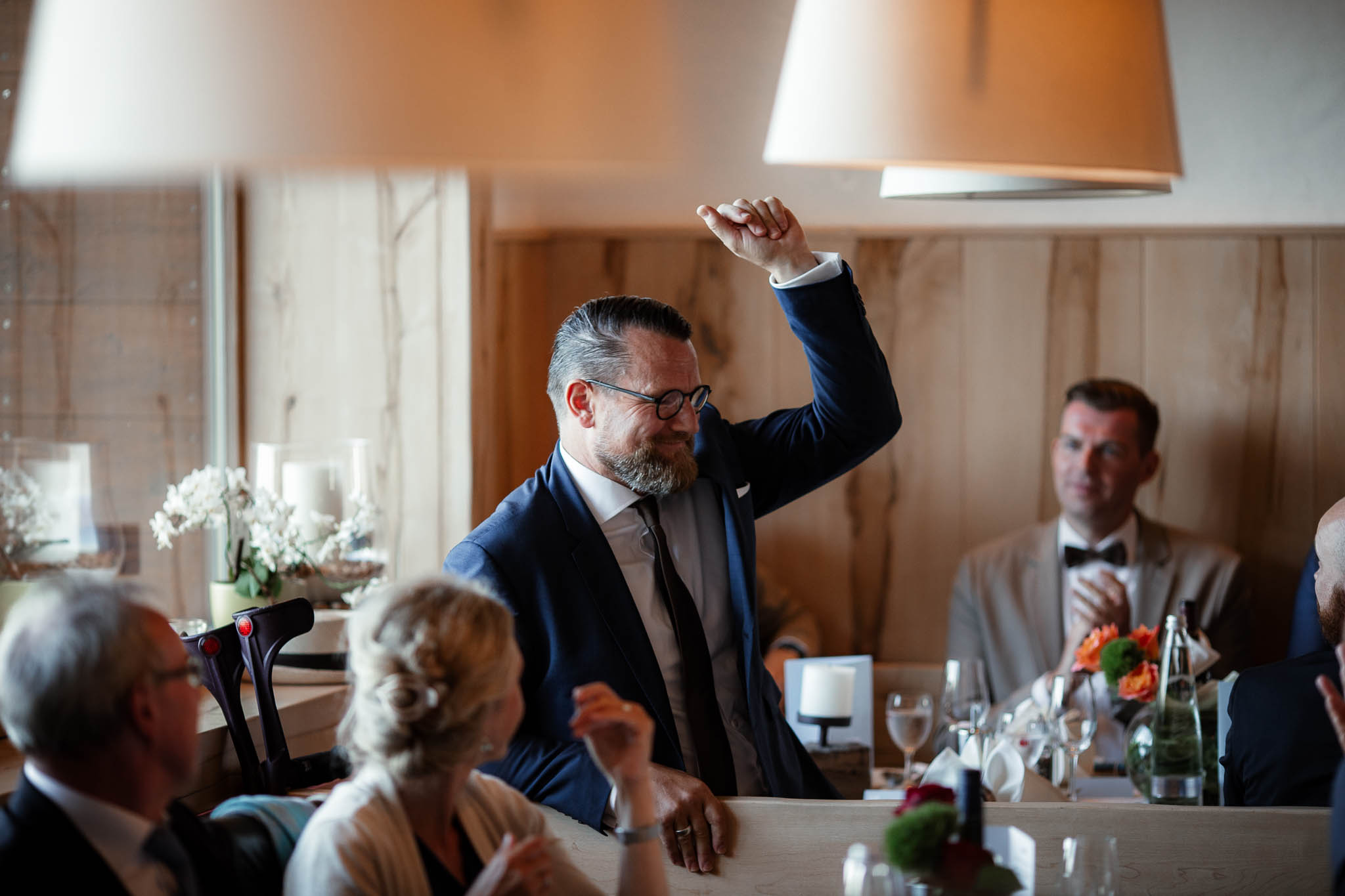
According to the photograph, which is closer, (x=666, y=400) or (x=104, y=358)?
(x=666, y=400)

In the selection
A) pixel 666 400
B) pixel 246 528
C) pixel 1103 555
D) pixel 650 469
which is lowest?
pixel 1103 555

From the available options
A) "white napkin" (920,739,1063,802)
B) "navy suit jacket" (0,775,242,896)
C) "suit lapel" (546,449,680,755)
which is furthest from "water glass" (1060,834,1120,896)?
"navy suit jacket" (0,775,242,896)

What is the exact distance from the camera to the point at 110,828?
1012 mm

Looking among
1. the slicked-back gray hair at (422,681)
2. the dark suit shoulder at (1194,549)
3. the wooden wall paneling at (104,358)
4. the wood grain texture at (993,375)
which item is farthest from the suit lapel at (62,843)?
the dark suit shoulder at (1194,549)

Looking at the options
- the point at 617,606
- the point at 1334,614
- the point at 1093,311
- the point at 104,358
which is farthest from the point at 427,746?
the point at 1093,311

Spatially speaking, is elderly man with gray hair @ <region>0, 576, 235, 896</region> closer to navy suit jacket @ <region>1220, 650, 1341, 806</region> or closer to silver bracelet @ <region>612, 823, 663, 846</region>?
silver bracelet @ <region>612, 823, 663, 846</region>

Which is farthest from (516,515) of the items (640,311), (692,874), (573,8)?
(573,8)

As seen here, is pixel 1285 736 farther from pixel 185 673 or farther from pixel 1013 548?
pixel 1013 548

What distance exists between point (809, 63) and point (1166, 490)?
2389 mm

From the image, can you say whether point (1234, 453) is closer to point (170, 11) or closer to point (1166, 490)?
point (1166, 490)

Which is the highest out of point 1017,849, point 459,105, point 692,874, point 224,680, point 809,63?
point 809,63

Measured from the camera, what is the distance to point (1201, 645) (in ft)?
6.50

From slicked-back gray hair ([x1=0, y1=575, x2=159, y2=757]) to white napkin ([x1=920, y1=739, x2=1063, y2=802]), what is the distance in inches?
43.6

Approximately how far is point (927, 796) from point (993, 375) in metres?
2.37
